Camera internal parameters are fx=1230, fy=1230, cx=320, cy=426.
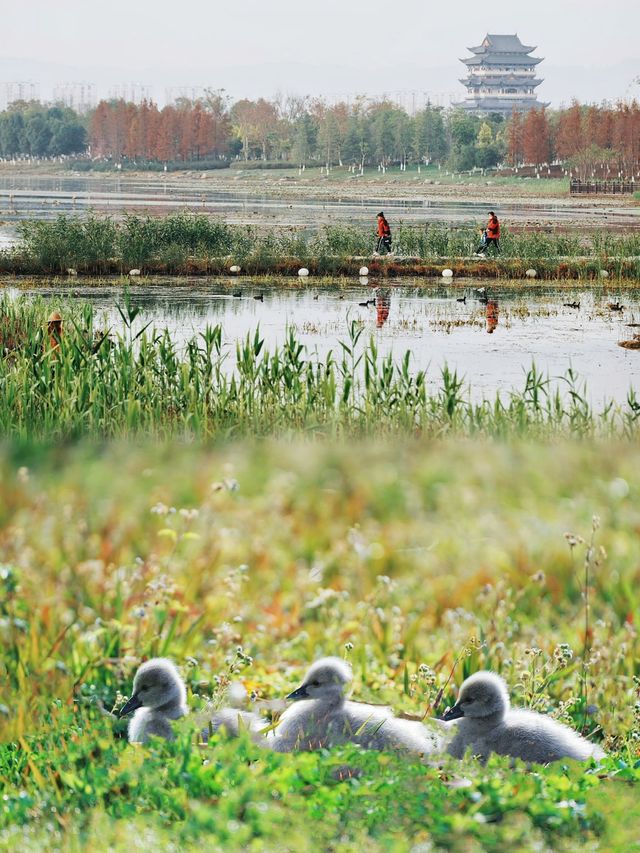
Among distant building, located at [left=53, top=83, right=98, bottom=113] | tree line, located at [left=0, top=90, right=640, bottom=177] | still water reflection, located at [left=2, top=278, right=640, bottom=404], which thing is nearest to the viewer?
still water reflection, located at [left=2, top=278, right=640, bottom=404]

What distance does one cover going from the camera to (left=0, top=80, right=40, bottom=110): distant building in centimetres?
10353

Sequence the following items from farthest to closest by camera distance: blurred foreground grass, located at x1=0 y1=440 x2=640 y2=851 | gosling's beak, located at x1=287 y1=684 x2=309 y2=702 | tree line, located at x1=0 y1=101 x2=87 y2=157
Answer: tree line, located at x1=0 y1=101 x2=87 y2=157 < gosling's beak, located at x1=287 y1=684 x2=309 y2=702 < blurred foreground grass, located at x1=0 y1=440 x2=640 y2=851

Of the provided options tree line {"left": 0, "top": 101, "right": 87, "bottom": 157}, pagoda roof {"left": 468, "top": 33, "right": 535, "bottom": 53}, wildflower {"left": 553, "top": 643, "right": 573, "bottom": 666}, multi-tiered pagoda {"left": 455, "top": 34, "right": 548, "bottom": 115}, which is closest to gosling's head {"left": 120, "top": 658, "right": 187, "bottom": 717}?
wildflower {"left": 553, "top": 643, "right": 573, "bottom": 666}

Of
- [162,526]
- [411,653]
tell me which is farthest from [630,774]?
[162,526]

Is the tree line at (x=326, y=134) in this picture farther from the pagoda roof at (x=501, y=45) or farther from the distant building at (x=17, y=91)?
the distant building at (x=17, y=91)

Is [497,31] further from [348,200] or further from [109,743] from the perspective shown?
[109,743]

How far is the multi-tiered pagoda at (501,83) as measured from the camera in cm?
8675

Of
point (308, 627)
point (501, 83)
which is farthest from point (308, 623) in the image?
point (501, 83)

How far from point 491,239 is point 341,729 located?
21829mm

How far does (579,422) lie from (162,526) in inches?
148

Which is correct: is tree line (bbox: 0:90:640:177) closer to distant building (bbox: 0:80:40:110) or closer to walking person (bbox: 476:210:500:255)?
distant building (bbox: 0:80:40:110)

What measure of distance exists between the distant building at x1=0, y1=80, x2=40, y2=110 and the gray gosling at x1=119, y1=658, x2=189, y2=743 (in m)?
103

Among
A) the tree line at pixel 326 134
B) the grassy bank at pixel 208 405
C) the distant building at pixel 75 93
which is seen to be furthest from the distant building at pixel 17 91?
the grassy bank at pixel 208 405

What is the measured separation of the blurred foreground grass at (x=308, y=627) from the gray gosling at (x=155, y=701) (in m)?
0.08
